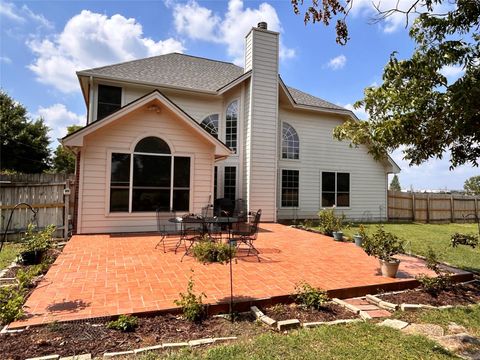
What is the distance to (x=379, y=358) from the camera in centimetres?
297

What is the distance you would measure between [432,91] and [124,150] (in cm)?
831

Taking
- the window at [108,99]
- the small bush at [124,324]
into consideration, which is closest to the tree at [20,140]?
the window at [108,99]

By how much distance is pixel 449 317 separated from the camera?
13.5ft


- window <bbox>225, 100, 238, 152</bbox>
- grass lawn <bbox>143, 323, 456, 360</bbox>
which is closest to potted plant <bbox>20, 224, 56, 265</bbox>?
grass lawn <bbox>143, 323, 456, 360</bbox>

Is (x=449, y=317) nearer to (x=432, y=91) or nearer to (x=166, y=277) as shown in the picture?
(x=432, y=91)

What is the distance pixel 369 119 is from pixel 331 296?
13.0ft

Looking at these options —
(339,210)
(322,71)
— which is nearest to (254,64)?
(322,71)

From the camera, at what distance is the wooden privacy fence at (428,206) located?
17859 mm

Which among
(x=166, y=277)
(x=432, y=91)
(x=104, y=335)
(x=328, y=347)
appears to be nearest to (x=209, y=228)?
(x=166, y=277)

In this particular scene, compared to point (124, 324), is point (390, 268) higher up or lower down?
higher up

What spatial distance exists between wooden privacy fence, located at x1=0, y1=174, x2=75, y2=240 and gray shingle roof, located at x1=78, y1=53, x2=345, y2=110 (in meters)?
4.78

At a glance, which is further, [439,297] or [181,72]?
[181,72]

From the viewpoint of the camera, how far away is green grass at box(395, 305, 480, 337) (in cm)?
390

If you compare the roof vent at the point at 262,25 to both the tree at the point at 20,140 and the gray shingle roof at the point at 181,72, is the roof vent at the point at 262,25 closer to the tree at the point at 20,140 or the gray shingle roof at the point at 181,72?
the gray shingle roof at the point at 181,72
